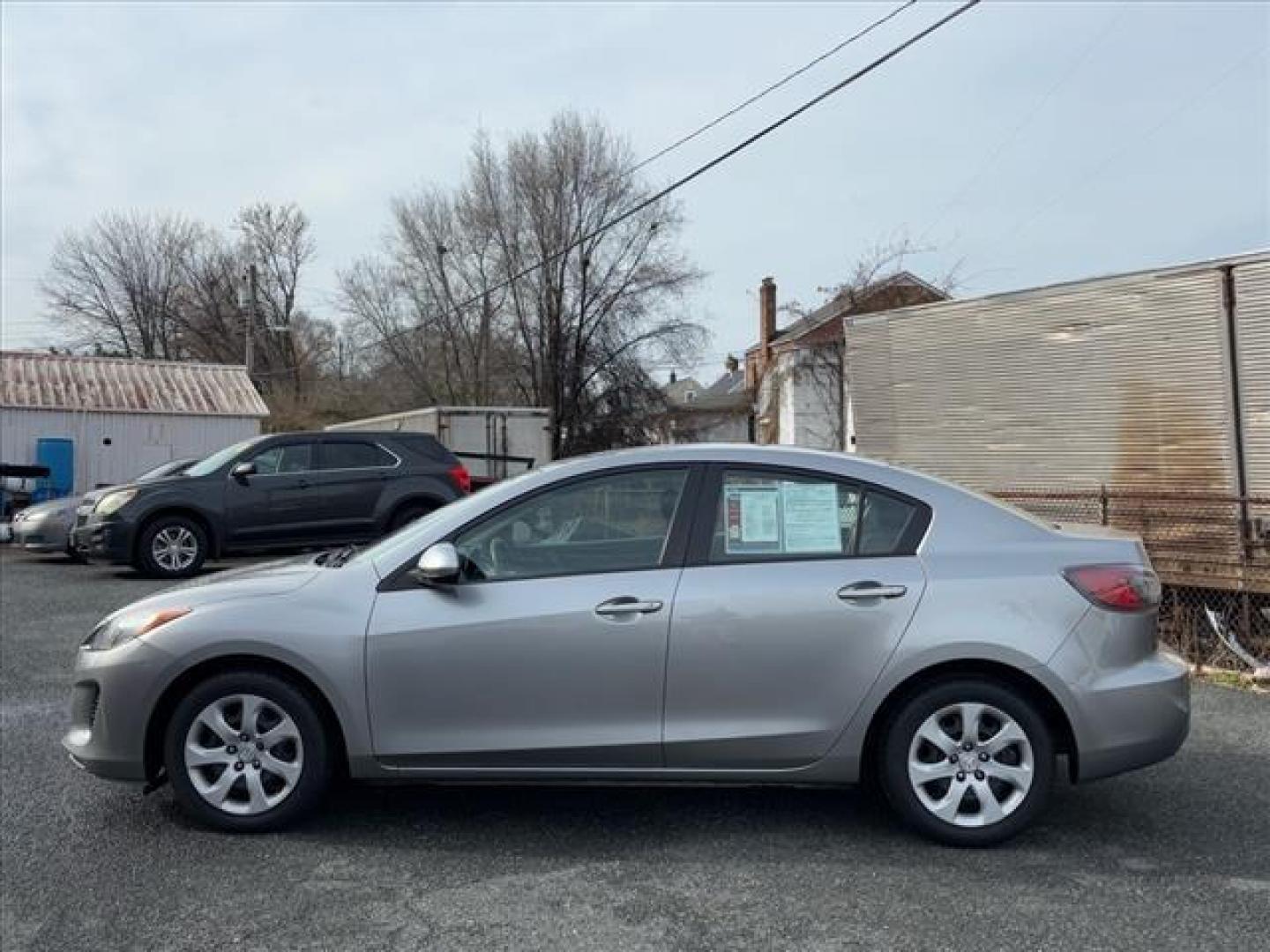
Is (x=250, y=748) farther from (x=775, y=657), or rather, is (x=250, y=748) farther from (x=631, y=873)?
(x=775, y=657)

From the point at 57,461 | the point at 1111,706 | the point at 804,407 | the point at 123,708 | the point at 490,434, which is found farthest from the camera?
the point at 804,407

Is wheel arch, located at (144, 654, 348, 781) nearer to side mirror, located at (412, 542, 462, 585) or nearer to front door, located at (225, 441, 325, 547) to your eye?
side mirror, located at (412, 542, 462, 585)

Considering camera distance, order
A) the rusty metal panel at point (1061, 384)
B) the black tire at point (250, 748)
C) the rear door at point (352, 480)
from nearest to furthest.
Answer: the black tire at point (250, 748), the rusty metal panel at point (1061, 384), the rear door at point (352, 480)

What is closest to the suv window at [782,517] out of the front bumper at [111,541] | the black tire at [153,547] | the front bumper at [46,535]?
the black tire at [153,547]

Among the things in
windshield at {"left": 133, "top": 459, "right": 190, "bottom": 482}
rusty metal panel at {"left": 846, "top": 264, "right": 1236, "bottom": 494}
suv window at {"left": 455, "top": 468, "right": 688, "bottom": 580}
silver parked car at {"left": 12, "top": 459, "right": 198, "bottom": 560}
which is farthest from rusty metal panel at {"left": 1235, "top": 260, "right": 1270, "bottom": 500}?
silver parked car at {"left": 12, "top": 459, "right": 198, "bottom": 560}

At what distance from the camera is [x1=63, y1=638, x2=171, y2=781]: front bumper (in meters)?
4.18

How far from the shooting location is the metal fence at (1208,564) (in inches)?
311

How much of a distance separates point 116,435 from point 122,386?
1628 mm

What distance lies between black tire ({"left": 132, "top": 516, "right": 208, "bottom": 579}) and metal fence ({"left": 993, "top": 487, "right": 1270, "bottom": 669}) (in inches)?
351

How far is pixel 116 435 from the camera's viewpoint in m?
22.8

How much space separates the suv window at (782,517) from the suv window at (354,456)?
8.96m

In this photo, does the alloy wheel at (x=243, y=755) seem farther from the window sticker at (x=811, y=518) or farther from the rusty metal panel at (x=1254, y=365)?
the rusty metal panel at (x=1254, y=365)

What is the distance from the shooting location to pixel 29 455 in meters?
21.8

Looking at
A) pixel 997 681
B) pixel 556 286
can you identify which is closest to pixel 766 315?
pixel 556 286
